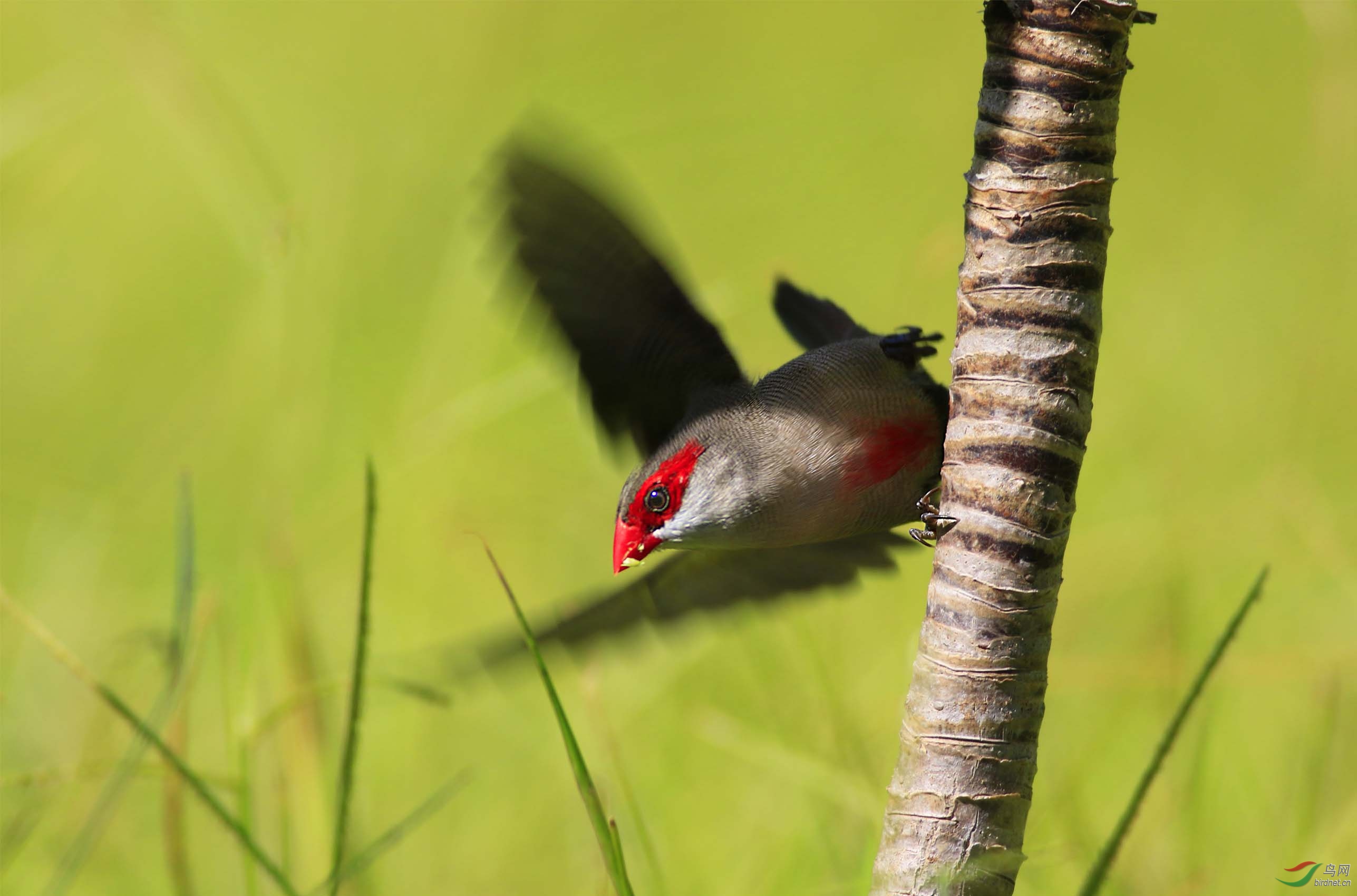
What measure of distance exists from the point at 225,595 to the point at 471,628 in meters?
1.19

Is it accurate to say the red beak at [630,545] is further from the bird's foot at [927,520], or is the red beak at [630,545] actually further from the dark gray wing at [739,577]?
the bird's foot at [927,520]

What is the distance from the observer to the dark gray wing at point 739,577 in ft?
9.52

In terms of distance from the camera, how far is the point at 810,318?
10.4ft

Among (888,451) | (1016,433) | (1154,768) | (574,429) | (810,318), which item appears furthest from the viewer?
Result: (574,429)

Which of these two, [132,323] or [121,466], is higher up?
[132,323]

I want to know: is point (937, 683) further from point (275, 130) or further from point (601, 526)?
point (275, 130)

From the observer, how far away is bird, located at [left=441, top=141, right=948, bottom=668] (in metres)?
2.42

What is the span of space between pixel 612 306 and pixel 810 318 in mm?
797

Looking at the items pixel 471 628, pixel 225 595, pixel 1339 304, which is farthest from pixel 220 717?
pixel 1339 304

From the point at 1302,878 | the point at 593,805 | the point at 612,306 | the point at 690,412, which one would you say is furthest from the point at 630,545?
the point at 1302,878

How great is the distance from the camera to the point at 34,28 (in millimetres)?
11172

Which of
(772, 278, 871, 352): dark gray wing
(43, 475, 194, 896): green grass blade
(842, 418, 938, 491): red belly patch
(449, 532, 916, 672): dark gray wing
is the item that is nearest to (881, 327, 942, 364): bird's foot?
(842, 418, 938, 491): red belly patch

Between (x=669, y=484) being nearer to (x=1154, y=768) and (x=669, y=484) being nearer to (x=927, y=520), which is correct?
(x=927, y=520)

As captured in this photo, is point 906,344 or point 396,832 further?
point 906,344
